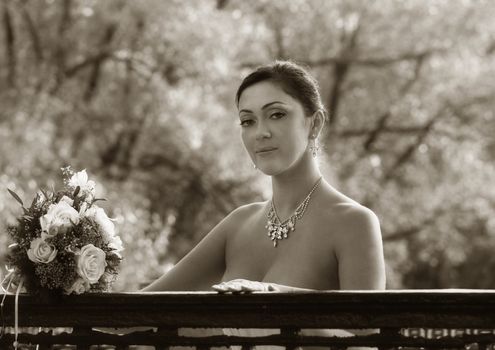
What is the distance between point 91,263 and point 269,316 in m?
0.74

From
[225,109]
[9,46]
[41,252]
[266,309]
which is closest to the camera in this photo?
[266,309]

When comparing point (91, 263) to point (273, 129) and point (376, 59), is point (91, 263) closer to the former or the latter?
point (273, 129)

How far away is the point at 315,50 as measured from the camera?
→ 16.7m

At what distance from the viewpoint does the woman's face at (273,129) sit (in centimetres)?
347

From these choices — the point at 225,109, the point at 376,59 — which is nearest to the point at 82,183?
the point at 225,109

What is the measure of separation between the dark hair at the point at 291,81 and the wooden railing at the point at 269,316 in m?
1.24

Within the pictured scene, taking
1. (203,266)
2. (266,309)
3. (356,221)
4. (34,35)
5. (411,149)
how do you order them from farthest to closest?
(411,149)
(34,35)
(203,266)
(356,221)
(266,309)

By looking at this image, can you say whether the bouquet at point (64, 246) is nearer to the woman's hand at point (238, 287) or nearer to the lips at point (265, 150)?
the woman's hand at point (238, 287)

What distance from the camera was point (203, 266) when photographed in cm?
390

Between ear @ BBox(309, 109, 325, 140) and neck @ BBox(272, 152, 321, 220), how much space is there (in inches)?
3.6

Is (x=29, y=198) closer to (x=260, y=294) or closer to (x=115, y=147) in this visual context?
(x=115, y=147)

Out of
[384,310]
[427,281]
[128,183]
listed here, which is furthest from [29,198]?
[427,281]

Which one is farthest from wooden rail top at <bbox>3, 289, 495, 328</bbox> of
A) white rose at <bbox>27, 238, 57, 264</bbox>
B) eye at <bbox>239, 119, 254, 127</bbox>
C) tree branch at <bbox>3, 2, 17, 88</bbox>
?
tree branch at <bbox>3, 2, 17, 88</bbox>

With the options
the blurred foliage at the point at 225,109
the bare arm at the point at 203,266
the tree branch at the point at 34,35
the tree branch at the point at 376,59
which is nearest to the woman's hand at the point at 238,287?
the bare arm at the point at 203,266
